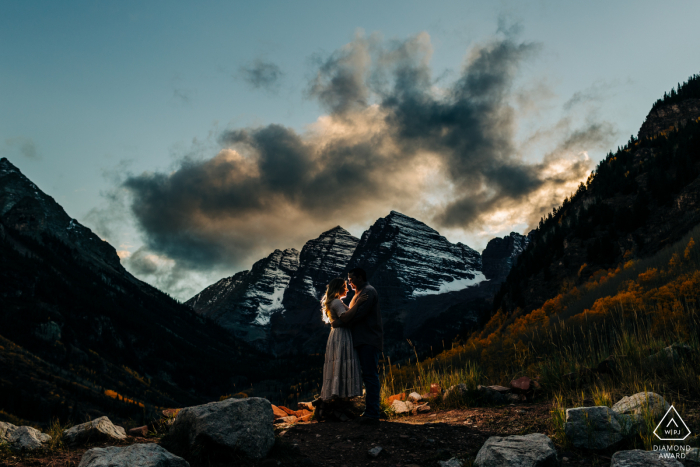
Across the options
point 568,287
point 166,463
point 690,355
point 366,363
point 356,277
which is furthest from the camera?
point 568,287

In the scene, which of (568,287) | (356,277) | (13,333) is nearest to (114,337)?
(13,333)

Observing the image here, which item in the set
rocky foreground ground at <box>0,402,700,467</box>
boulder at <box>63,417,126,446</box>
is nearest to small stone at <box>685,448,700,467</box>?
rocky foreground ground at <box>0,402,700,467</box>

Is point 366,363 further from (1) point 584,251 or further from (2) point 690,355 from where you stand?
(1) point 584,251

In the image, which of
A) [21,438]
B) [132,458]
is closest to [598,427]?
[132,458]

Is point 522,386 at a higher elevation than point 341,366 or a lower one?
lower

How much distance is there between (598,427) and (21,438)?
6944mm

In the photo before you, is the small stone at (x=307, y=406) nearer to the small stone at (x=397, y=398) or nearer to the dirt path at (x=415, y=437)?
the small stone at (x=397, y=398)

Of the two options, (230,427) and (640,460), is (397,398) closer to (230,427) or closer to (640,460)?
(230,427)

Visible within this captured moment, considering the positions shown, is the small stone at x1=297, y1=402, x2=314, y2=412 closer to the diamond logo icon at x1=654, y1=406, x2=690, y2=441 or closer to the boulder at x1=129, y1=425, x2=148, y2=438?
the boulder at x1=129, y1=425, x2=148, y2=438

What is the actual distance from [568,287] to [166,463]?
4731 centimetres

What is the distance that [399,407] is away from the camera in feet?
26.8

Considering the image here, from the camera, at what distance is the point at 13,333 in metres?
144

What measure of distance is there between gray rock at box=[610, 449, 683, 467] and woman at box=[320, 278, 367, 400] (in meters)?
3.83

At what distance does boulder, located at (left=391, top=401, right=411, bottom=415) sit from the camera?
8.08 metres
